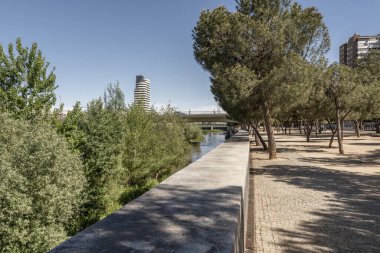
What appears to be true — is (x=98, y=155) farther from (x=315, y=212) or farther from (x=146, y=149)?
(x=315, y=212)

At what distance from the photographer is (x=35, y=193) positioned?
9047 millimetres

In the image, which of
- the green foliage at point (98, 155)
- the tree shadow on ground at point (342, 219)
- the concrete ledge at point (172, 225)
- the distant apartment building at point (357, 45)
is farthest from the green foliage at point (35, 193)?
the distant apartment building at point (357, 45)

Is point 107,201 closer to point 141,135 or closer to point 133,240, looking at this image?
point 141,135

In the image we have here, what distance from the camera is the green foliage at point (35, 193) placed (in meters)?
8.42

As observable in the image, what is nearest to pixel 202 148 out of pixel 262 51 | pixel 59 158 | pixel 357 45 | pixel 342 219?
pixel 262 51

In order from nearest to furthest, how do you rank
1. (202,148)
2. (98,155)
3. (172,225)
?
(172,225) < (98,155) < (202,148)

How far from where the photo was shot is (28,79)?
17.9 m

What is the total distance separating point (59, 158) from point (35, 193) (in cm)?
130

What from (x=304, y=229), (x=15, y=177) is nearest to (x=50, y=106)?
(x=15, y=177)

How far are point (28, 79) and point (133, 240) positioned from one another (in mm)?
18242

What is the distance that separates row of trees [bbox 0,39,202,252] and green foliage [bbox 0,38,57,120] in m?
0.05

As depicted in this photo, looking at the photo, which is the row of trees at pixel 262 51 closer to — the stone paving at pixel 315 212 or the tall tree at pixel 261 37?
the tall tree at pixel 261 37

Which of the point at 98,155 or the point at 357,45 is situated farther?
the point at 357,45

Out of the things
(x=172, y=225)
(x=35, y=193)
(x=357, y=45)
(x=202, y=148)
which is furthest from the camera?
(x=357, y=45)
